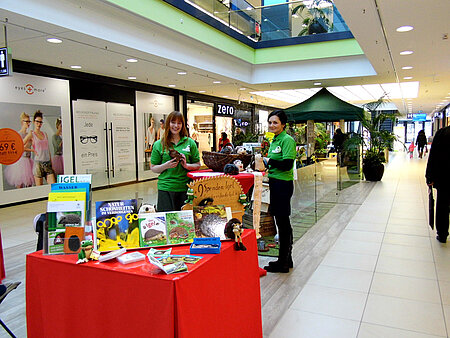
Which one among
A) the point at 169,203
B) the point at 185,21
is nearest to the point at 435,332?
the point at 169,203

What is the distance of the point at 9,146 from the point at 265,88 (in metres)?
9.57

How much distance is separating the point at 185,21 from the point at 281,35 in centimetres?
361

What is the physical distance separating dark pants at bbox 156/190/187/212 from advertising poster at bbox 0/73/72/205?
582cm

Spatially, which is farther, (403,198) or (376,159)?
(376,159)

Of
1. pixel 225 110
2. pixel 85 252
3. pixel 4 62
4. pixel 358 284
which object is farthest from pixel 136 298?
pixel 225 110

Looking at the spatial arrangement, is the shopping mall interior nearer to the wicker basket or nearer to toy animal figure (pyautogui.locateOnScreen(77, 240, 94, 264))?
toy animal figure (pyautogui.locateOnScreen(77, 240, 94, 264))

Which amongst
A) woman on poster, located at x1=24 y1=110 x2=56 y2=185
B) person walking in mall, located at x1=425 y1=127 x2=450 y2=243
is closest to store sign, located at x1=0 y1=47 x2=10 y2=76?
woman on poster, located at x1=24 y1=110 x2=56 y2=185

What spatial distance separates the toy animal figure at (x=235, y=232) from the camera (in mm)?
1894

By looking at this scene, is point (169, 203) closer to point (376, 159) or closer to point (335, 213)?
point (335, 213)

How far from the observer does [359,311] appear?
2.85 meters

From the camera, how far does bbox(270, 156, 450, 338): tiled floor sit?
262cm

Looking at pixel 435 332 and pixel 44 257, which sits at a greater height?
pixel 44 257

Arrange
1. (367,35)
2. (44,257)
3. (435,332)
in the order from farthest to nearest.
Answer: (367,35)
(435,332)
(44,257)

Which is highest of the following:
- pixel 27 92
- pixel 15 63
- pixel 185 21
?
pixel 185 21
